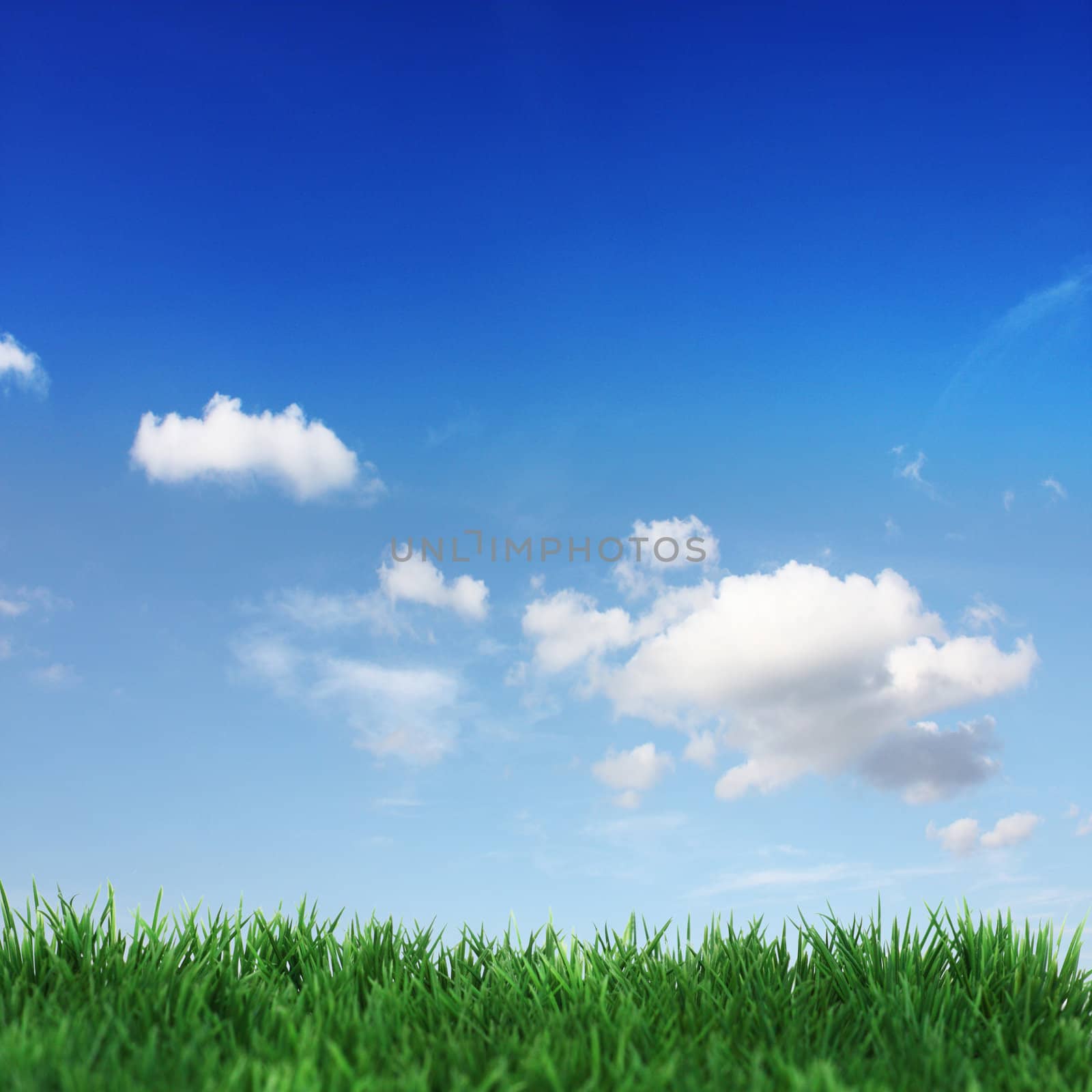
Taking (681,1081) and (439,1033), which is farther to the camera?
(439,1033)

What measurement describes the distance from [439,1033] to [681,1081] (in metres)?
1.16

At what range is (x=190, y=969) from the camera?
4535 millimetres

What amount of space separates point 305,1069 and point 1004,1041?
115 inches

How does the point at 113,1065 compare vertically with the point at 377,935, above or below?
below

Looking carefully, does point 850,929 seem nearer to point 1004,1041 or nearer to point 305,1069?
point 1004,1041

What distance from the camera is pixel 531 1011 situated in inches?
179

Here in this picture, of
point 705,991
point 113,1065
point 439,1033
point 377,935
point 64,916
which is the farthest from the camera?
point 377,935

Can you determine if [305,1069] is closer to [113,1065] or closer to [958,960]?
[113,1065]

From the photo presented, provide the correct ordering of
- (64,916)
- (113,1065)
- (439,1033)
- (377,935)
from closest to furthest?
(113,1065), (439,1033), (64,916), (377,935)

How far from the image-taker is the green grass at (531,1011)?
3.47 meters

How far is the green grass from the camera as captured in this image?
11.4ft

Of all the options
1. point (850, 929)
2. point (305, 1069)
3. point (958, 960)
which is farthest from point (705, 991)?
point (305, 1069)

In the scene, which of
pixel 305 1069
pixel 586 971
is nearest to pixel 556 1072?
pixel 305 1069

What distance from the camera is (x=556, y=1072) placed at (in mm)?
3492
